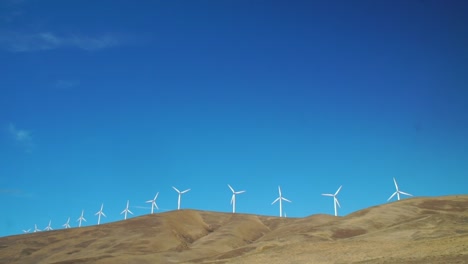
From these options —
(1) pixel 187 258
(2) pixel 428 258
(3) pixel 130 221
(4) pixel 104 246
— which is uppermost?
(3) pixel 130 221

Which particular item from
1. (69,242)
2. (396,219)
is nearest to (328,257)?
(396,219)

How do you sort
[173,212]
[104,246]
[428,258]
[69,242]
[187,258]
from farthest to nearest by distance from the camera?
[173,212] → [69,242] → [104,246] → [187,258] → [428,258]

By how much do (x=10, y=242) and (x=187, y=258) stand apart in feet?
287

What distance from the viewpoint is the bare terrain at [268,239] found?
53375 mm

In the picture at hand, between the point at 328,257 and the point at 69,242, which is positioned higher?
the point at 69,242

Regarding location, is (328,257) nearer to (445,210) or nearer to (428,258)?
(428,258)

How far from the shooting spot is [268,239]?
104562mm

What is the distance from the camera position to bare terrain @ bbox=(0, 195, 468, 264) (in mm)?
53375

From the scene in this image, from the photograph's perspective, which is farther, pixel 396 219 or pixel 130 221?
pixel 130 221

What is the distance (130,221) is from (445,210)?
102 meters

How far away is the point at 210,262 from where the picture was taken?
6750 centimetres

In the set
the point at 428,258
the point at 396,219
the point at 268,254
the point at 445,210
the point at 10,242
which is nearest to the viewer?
the point at 428,258

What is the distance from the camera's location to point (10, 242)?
14162cm

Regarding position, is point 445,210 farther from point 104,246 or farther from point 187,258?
point 104,246
